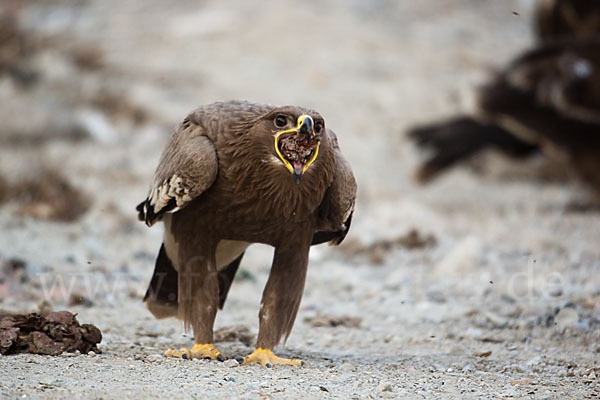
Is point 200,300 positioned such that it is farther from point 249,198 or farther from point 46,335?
point 46,335

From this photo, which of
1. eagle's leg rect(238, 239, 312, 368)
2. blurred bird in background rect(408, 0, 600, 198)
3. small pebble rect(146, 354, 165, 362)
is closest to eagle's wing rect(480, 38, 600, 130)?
blurred bird in background rect(408, 0, 600, 198)

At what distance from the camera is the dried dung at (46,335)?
3.67 m

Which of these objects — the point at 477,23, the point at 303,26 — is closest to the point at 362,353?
the point at 303,26

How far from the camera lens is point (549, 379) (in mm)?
3867

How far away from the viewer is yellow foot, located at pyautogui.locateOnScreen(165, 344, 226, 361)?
3924mm

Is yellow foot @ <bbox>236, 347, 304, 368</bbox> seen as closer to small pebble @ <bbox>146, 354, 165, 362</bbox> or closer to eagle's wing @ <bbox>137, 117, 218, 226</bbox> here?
small pebble @ <bbox>146, 354, 165, 362</bbox>

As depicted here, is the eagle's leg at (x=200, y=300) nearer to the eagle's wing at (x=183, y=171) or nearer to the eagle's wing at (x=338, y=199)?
the eagle's wing at (x=183, y=171)

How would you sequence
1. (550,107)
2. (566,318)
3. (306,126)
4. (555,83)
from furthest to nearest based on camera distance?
(550,107) < (555,83) < (566,318) < (306,126)

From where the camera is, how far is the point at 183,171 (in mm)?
3701

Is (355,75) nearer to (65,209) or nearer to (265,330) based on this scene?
(65,209)

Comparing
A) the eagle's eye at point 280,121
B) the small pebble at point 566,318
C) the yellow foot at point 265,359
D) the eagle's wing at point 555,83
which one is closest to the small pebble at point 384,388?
the yellow foot at point 265,359

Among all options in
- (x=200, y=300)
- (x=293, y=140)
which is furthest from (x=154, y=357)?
(x=293, y=140)

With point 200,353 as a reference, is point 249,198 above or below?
above

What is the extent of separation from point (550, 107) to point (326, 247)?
3.94 m
